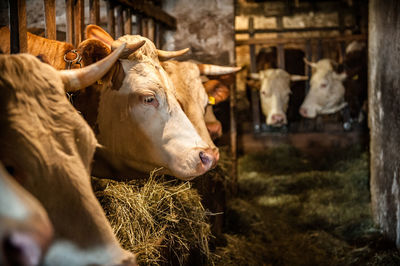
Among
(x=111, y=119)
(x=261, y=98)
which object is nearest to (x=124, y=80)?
(x=111, y=119)

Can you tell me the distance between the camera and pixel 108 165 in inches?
116

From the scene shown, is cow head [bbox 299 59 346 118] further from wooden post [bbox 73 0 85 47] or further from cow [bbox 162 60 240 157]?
wooden post [bbox 73 0 85 47]

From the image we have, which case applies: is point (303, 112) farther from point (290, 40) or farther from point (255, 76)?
point (290, 40)

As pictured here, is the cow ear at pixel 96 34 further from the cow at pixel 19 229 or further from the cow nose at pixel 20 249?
the cow nose at pixel 20 249

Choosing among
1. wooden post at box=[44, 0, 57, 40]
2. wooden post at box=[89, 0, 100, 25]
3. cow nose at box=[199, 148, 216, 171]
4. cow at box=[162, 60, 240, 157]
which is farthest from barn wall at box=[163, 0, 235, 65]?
cow nose at box=[199, 148, 216, 171]

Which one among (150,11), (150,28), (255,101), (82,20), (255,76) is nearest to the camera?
(82,20)

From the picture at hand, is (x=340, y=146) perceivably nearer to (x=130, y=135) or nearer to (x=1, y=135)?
(x=130, y=135)

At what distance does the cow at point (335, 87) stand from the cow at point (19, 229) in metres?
6.95

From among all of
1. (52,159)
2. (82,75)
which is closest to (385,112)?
(82,75)

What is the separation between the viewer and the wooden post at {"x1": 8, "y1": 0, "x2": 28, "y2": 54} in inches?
91.4

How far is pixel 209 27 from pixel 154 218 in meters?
3.82

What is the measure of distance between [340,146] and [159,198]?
18.1 feet

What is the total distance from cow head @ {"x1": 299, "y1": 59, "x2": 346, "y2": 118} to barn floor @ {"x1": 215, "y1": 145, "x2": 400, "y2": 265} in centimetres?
81

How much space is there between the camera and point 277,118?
7.31 m
